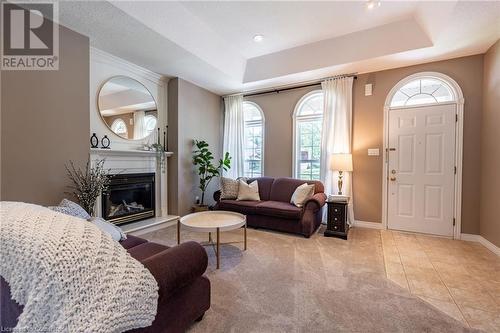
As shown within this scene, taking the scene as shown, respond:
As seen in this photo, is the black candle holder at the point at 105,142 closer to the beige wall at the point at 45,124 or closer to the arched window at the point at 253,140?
the beige wall at the point at 45,124

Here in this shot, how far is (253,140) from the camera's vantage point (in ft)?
17.3

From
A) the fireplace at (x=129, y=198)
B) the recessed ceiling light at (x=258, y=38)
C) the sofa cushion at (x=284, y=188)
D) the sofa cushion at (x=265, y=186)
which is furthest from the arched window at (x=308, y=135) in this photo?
the fireplace at (x=129, y=198)

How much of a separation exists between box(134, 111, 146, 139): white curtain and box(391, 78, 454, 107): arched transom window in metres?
4.38

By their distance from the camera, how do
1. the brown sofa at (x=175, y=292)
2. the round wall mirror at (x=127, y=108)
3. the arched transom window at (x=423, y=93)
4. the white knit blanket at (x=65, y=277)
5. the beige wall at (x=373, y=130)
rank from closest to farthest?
1. the white knit blanket at (x=65, y=277)
2. the brown sofa at (x=175, y=292)
3. the beige wall at (x=373, y=130)
4. the round wall mirror at (x=127, y=108)
5. the arched transom window at (x=423, y=93)

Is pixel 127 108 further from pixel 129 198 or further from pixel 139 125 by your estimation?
pixel 129 198

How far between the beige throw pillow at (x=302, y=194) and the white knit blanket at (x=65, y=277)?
306 cm

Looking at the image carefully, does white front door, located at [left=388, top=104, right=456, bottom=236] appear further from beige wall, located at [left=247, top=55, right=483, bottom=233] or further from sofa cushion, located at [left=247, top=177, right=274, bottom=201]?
sofa cushion, located at [left=247, top=177, right=274, bottom=201]

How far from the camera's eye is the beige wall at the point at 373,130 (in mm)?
3348

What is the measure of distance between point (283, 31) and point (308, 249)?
3.26 metres

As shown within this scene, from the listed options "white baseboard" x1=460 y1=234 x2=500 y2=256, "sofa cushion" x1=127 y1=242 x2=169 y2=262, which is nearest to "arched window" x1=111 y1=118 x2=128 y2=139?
"sofa cushion" x1=127 y1=242 x2=169 y2=262

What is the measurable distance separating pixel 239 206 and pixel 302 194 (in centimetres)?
114

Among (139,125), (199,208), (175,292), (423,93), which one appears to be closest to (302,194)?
(199,208)

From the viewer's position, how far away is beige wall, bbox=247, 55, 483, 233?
11.0ft

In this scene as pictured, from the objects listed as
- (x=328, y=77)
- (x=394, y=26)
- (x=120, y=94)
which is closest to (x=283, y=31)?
(x=328, y=77)
